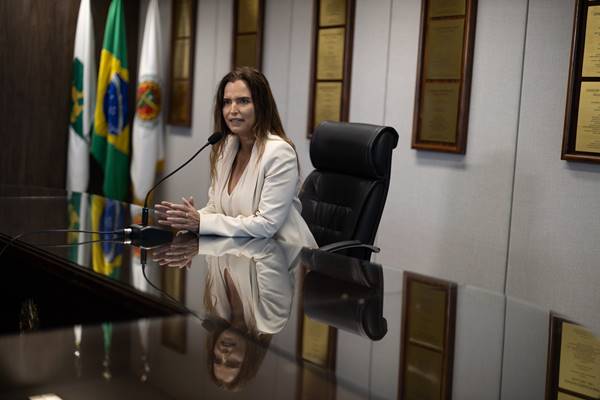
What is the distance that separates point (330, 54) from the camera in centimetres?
486

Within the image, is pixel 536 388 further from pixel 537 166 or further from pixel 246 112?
pixel 537 166

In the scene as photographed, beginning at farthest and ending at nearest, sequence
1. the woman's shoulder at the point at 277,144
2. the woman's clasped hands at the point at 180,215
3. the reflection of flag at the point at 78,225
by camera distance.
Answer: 1. the woman's shoulder at the point at 277,144
2. the woman's clasped hands at the point at 180,215
3. the reflection of flag at the point at 78,225

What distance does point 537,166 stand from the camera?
378 cm

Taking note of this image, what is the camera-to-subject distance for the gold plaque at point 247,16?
549 centimetres

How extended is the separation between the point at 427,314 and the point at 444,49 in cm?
269

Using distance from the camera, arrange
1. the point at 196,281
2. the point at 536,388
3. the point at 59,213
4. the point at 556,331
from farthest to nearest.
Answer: the point at 59,213, the point at 196,281, the point at 556,331, the point at 536,388

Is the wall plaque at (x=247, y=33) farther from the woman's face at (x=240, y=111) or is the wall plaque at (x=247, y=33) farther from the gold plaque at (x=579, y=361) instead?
the gold plaque at (x=579, y=361)

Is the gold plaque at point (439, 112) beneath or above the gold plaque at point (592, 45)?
beneath

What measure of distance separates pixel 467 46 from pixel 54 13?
11.7ft

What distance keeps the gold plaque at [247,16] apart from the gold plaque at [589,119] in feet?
8.58

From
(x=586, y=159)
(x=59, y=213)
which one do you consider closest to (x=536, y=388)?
(x=59, y=213)

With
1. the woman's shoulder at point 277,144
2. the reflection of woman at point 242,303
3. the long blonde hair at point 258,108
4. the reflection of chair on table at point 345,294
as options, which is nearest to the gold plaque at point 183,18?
the long blonde hair at point 258,108

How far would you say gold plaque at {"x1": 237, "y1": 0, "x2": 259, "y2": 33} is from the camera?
549cm

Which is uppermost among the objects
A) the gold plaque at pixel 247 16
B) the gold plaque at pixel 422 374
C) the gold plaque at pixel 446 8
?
the gold plaque at pixel 247 16
